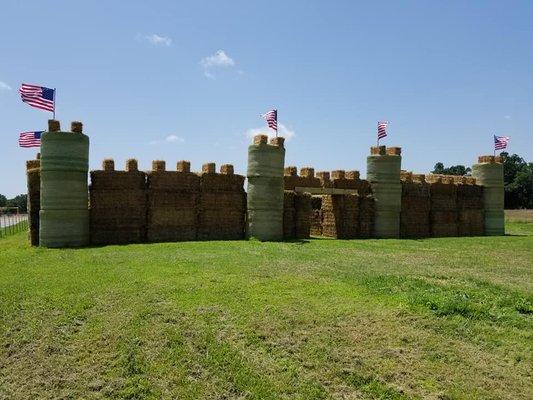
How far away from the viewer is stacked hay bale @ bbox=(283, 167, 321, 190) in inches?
952

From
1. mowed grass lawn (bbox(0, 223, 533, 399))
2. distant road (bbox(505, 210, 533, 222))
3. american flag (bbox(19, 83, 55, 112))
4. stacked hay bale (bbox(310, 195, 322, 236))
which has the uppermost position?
american flag (bbox(19, 83, 55, 112))

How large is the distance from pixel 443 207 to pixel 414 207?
223 centimetres

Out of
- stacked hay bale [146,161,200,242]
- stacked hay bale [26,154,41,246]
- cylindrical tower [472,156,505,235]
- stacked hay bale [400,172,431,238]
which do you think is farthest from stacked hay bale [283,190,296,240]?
cylindrical tower [472,156,505,235]

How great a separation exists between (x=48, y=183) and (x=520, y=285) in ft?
48.4

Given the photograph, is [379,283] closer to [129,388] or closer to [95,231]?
[129,388]

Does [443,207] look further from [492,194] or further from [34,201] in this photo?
[34,201]

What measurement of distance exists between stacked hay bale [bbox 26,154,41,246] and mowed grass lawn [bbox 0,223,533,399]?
18.7 ft

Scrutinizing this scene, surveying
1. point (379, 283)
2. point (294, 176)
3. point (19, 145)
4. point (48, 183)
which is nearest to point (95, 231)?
point (48, 183)

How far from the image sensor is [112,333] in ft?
24.5

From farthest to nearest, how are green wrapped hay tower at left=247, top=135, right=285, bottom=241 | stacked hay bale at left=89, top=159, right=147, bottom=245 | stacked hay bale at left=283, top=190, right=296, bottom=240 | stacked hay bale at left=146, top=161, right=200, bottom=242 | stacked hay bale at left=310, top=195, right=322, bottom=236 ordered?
stacked hay bale at left=310, top=195, right=322, bottom=236 < stacked hay bale at left=283, top=190, right=296, bottom=240 < green wrapped hay tower at left=247, top=135, right=285, bottom=241 < stacked hay bale at left=146, top=161, right=200, bottom=242 < stacked hay bale at left=89, top=159, right=147, bottom=245

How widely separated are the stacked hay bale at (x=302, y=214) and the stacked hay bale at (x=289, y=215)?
13cm

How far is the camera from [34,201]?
1783 centimetres

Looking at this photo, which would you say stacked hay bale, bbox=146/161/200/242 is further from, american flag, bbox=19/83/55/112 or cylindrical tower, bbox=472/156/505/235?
cylindrical tower, bbox=472/156/505/235

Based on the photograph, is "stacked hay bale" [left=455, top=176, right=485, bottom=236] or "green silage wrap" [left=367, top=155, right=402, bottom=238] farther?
"stacked hay bale" [left=455, top=176, right=485, bottom=236]
